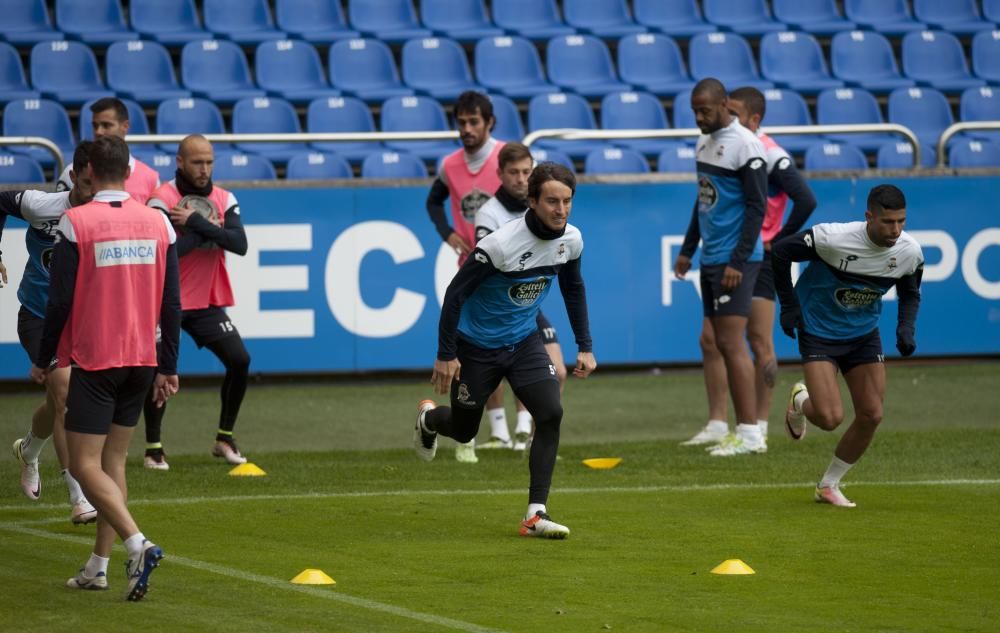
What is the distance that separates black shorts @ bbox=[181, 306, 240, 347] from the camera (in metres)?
11.3

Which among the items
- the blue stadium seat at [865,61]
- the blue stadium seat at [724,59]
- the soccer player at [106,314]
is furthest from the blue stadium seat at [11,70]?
the soccer player at [106,314]

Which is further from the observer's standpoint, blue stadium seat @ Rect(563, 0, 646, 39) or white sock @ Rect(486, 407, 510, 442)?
blue stadium seat @ Rect(563, 0, 646, 39)

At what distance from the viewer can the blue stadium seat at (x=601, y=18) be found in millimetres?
19359

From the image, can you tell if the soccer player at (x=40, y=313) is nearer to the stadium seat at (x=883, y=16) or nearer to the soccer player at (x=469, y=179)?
the soccer player at (x=469, y=179)

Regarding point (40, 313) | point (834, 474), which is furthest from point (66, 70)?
point (834, 474)

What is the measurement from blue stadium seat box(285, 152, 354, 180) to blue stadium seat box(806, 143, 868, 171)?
478 centimetres

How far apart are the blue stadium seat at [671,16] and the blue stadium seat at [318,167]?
4.90m

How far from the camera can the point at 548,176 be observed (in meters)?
8.48

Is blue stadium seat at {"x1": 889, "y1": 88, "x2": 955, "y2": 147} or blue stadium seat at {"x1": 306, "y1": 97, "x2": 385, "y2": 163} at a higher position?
blue stadium seat at {"x1": 306, "y1": 97, "x2": 385, "y2": 163}

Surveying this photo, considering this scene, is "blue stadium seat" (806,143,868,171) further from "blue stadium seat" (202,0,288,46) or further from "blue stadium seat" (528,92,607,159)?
"blue stadium seat" (202,0,288,46)

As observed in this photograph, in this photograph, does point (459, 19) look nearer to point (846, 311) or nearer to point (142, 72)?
point (142, 72)

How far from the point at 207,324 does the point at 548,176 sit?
3.67 m

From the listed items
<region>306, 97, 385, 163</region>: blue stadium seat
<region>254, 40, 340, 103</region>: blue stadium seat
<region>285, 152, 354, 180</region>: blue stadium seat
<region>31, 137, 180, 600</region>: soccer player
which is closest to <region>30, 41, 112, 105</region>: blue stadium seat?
<region>254, 40, 340, 103</region>: blue stadium seat

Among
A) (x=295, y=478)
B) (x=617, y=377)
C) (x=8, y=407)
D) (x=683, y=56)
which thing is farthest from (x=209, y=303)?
(x=683, y=56)
